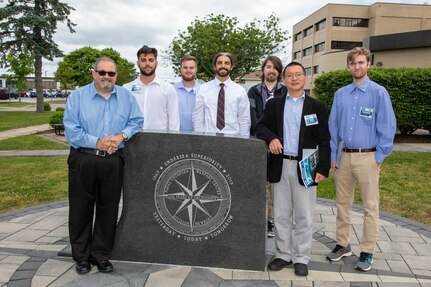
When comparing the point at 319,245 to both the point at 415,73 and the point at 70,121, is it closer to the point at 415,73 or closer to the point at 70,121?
the point at 70,121

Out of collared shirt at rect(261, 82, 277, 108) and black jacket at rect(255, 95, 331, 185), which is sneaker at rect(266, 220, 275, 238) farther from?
collared shirt at rect(261, 82, 277, 108)

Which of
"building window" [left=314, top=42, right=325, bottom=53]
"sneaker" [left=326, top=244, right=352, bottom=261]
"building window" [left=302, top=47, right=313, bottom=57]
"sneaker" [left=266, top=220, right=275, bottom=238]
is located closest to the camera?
"sneaker" [left=326, top=244, right=352, bottom=261]

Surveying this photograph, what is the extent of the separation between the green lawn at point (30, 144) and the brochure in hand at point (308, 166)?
10.3 m

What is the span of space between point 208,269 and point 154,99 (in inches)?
75.9

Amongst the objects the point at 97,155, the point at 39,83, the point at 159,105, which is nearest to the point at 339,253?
the point at 159,105

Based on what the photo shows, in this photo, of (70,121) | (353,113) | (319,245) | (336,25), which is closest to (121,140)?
(70,121)

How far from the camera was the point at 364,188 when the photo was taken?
3932mm

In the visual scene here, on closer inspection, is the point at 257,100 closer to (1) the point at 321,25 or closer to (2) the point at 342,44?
(2) the point at 342,44

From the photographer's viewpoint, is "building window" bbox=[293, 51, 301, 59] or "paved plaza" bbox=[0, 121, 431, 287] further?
"building window" bbox=[293, 51, 301, 59]

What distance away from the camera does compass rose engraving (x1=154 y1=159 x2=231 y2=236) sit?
152 inches

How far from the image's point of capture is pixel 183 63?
16.5ft

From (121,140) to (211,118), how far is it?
1.21m

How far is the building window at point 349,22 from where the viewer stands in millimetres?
51781

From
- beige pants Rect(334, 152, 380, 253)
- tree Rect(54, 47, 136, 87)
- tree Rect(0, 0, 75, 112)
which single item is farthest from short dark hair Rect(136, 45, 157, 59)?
tree Rect(54, 47, 136, 87)
